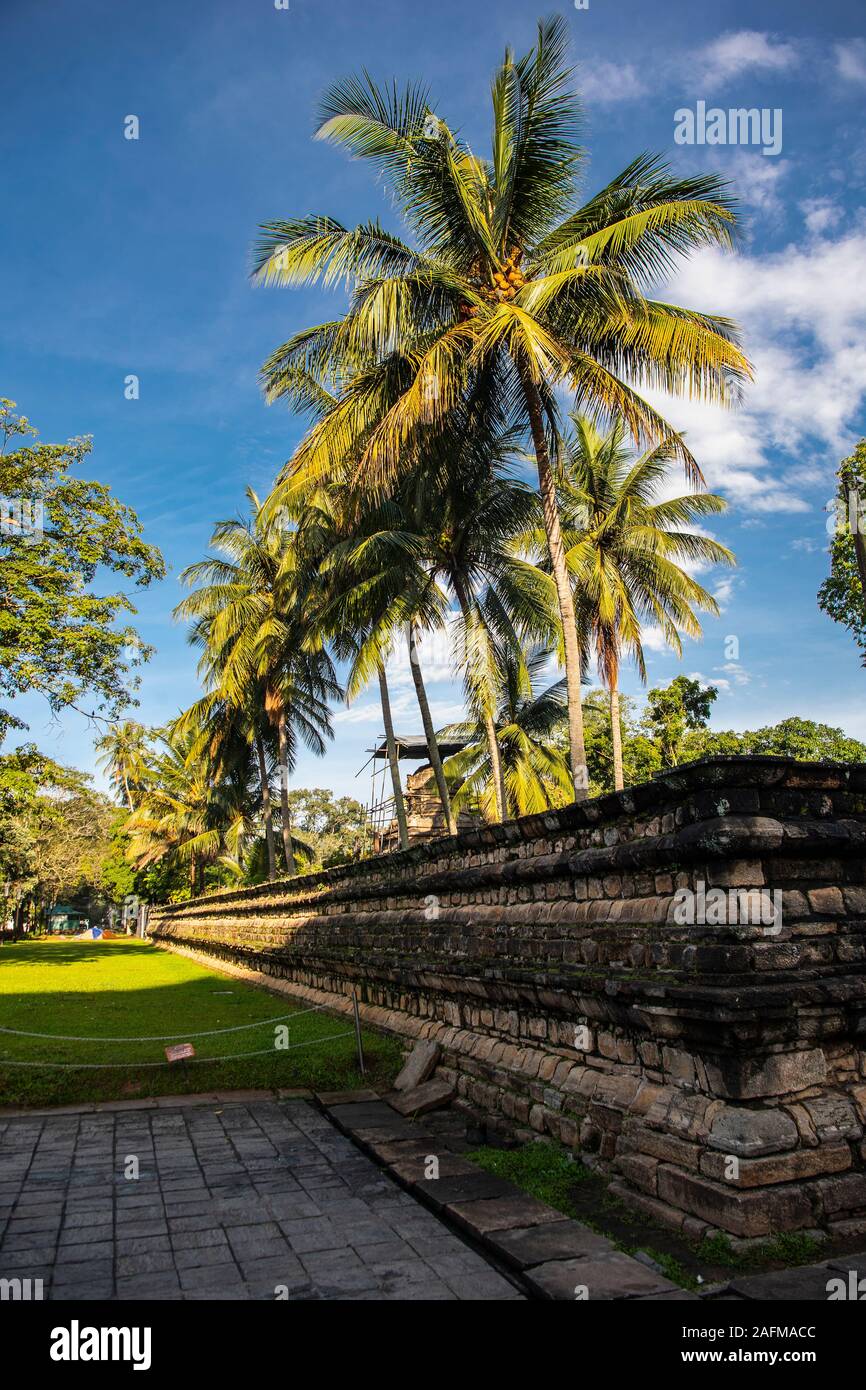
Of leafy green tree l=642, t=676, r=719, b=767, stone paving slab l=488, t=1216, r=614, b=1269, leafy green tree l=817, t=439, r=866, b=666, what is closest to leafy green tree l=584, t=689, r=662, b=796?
leafy green tree l=642, t=676, r=719, b=767

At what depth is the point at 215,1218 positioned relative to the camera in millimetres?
4719

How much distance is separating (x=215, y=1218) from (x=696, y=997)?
2871 mm

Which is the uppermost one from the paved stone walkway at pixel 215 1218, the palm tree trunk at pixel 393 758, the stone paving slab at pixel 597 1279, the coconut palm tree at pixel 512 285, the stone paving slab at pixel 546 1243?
the coconut palm tree at pixel 512 285

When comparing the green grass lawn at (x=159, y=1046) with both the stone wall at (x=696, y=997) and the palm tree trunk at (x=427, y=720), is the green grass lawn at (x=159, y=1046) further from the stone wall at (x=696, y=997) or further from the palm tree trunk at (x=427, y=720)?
the palm tree trunk at (x=427, y=720)

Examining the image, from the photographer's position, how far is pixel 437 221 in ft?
36.7

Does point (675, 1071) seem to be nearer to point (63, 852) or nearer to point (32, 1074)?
point (32, 1074)

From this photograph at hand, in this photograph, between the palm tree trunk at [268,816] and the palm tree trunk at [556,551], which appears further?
the palm tree trunk at [268,816]

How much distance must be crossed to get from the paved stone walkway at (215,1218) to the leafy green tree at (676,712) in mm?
25414

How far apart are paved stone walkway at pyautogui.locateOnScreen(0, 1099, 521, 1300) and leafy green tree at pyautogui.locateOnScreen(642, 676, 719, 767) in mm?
25414

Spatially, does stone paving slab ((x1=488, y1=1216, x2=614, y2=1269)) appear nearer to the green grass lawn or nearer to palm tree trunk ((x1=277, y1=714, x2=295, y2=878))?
the green grass lawn

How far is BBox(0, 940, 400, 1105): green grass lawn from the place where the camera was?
788 centimetres

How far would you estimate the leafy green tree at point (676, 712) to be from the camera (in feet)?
99.8

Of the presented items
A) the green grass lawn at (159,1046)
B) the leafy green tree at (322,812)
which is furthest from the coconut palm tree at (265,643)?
the leafy green tree at (322,812)
